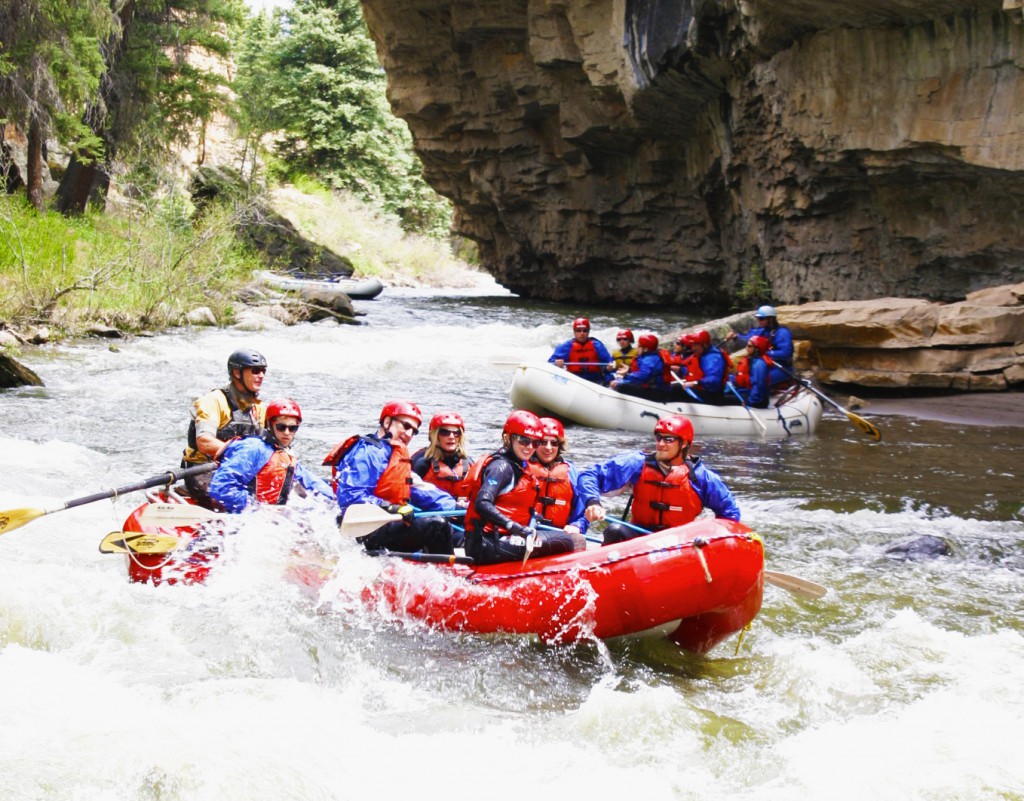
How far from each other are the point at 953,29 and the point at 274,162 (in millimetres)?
28398

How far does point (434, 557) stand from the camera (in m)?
5.54

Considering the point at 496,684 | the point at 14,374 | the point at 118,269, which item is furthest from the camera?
the point at 118,269

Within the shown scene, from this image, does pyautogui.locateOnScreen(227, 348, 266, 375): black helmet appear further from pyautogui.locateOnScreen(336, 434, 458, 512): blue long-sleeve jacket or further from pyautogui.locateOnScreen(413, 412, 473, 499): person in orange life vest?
pyautogui.locateOnScreen(413, 412, 473, 499): person in orange life vest

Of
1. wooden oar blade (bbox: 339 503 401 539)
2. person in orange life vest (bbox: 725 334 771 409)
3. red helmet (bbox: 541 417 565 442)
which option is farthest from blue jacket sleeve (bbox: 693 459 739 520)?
person in orange life vest (bbox: 725 334 771 409)

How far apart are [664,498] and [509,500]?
0.95 m

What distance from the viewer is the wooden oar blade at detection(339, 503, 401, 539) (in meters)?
5.36

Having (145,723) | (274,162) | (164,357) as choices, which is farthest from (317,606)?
(274,162)

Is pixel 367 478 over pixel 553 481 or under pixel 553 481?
under

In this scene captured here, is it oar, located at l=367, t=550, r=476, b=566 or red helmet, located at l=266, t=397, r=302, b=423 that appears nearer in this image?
oar, located at l=367, t=550, r=476, b=566

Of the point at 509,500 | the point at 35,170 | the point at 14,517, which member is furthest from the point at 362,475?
the point at 35,170

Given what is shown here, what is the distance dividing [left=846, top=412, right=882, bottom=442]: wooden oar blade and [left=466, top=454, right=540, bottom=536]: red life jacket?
21.3 ft

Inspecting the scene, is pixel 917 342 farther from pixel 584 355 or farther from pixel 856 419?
pixel 584 355

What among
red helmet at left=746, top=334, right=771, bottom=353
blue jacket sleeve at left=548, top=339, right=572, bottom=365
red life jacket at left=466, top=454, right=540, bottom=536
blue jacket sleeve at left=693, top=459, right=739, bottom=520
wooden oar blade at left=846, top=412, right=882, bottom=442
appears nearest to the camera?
red life jacket at left=466, top=454, right=540, bottom=536

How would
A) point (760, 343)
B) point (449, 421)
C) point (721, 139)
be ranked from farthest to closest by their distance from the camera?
point (721, 139) → point (760, 343) → point (449, 421)
